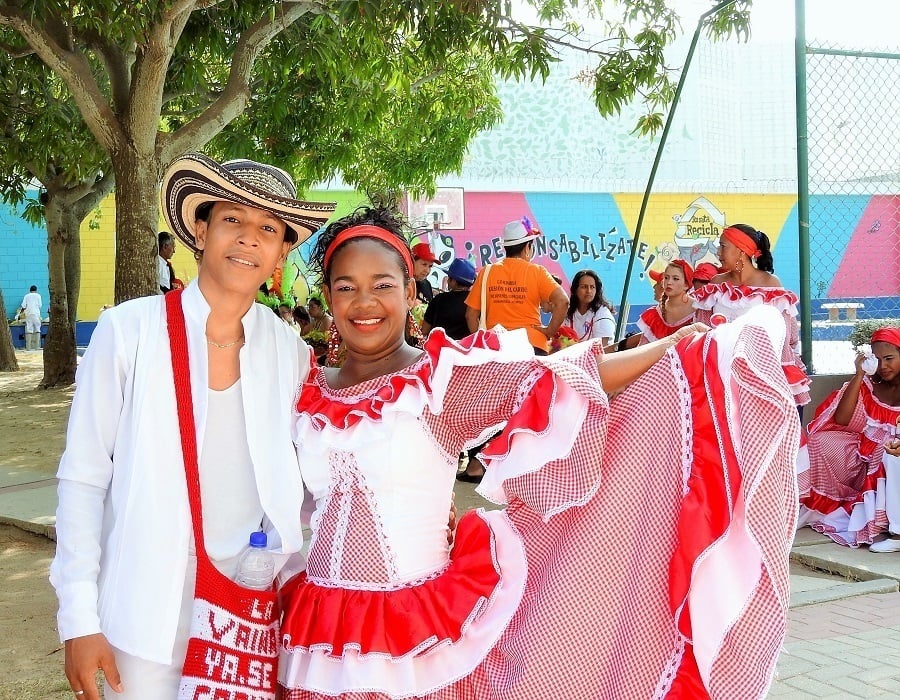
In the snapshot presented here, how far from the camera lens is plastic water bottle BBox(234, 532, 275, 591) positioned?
2.09 m

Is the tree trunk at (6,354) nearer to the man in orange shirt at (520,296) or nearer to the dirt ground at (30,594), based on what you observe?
the dirt ground at (30,594)

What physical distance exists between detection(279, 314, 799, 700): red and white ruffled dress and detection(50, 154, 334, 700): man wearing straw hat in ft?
0.48

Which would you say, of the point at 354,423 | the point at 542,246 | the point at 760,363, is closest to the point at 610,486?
the point at 760,363

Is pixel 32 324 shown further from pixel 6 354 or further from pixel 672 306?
pixel 672 306

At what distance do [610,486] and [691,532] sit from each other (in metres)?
0.22

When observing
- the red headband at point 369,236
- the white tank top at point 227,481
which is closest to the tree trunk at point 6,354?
the red headband at point 369,236

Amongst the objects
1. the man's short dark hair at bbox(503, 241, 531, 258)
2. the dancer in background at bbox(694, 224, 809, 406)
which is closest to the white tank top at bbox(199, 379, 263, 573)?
the dancer in background at bbox(694, 224, 809, 406)

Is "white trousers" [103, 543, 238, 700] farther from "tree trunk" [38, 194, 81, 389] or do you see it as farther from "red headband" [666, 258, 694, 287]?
"tree trunk" [38, 194, 81, 389]

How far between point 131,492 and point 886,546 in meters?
5.29

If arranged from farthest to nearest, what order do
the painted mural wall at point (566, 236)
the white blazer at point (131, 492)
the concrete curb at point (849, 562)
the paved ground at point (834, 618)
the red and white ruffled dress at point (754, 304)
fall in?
the painted mural wall at point (566, 236)
the red and white ruffled dress at point (754, 304)
the concrete curb at point (849, 562)
the paved ground at point (834, 618)
the white blazer at point (131, 492)

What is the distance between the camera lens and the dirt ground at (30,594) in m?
3.93

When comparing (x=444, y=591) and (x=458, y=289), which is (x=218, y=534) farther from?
(x=458, y=289)

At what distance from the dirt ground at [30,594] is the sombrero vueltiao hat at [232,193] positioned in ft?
7.69

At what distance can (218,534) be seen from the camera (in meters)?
2.15
